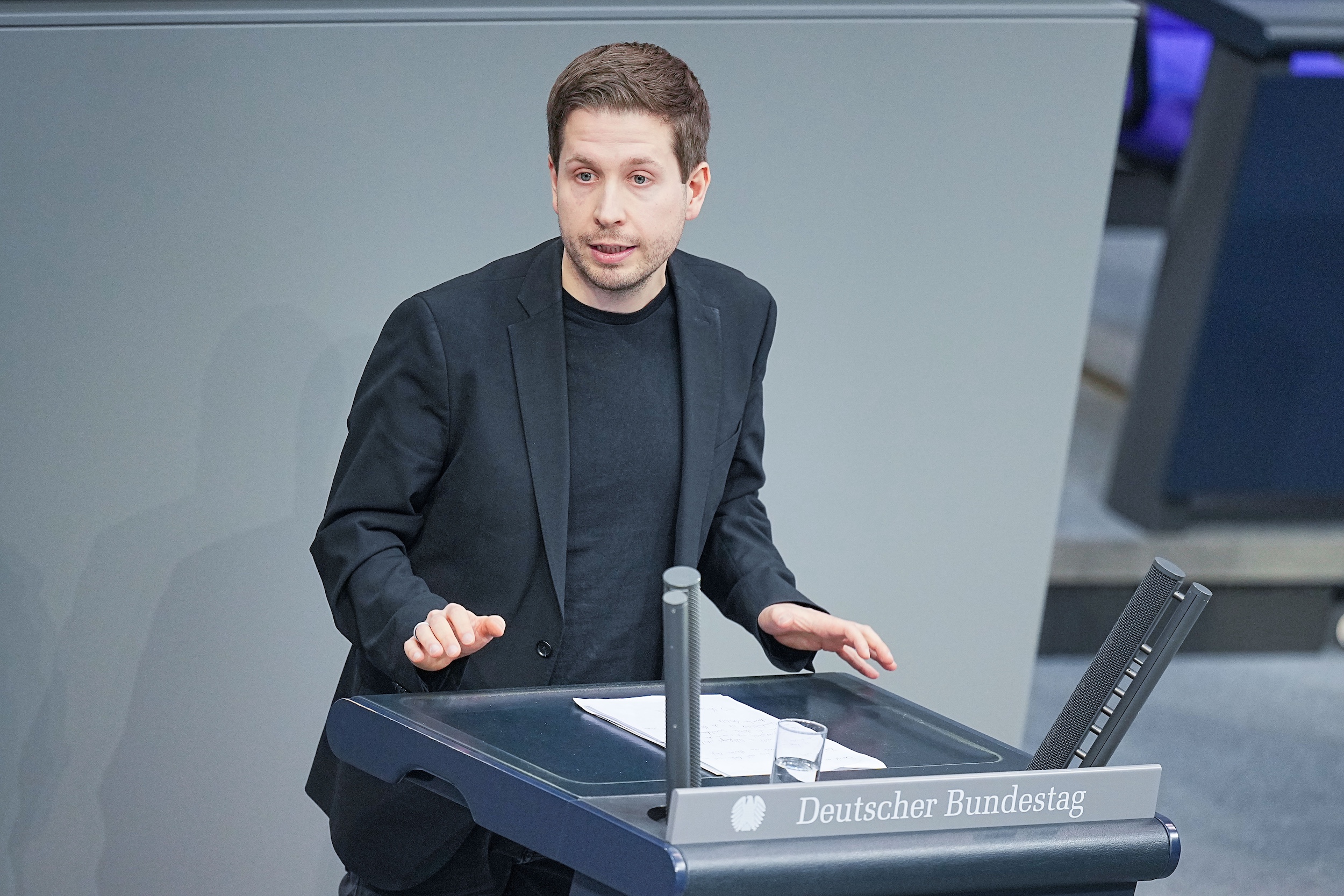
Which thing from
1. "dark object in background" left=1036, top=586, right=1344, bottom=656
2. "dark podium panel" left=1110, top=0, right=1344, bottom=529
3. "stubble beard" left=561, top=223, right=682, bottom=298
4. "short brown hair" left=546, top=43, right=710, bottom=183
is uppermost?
"short brown hair" left=546, top=43, right=710, bottom=183

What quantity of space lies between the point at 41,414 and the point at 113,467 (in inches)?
5.1

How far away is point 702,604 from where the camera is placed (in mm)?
2873

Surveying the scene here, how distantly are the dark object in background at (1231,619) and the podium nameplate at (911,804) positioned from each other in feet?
10.8

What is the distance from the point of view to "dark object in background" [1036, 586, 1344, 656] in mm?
4703

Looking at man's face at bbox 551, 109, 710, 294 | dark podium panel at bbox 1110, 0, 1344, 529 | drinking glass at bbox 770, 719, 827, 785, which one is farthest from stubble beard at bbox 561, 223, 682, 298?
dark podium panel at bbox 1110, 0, 1344, 529

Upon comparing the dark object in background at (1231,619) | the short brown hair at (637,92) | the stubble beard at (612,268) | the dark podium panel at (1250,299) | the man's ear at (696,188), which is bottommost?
the dark object in background at (1231,619)

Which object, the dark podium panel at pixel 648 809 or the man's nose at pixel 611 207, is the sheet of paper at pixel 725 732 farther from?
the man's nose at pixel 611 207

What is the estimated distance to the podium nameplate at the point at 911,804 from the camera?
1.27 m

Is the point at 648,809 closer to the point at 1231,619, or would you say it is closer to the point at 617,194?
the point at 617,194

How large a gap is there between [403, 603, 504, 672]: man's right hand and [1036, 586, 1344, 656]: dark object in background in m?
3.33

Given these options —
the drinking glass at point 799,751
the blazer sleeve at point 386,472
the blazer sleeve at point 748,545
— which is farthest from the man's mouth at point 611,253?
the drinking glass at point 799,751

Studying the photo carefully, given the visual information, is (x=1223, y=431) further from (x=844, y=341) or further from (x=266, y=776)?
(x=266, y=776)

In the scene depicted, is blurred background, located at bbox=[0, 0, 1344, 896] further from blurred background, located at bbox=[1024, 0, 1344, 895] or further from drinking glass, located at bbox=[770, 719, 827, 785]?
drinking glass, located at bbox=[770, 719, 827, 785]

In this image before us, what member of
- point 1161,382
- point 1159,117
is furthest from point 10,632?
point 1159,117
